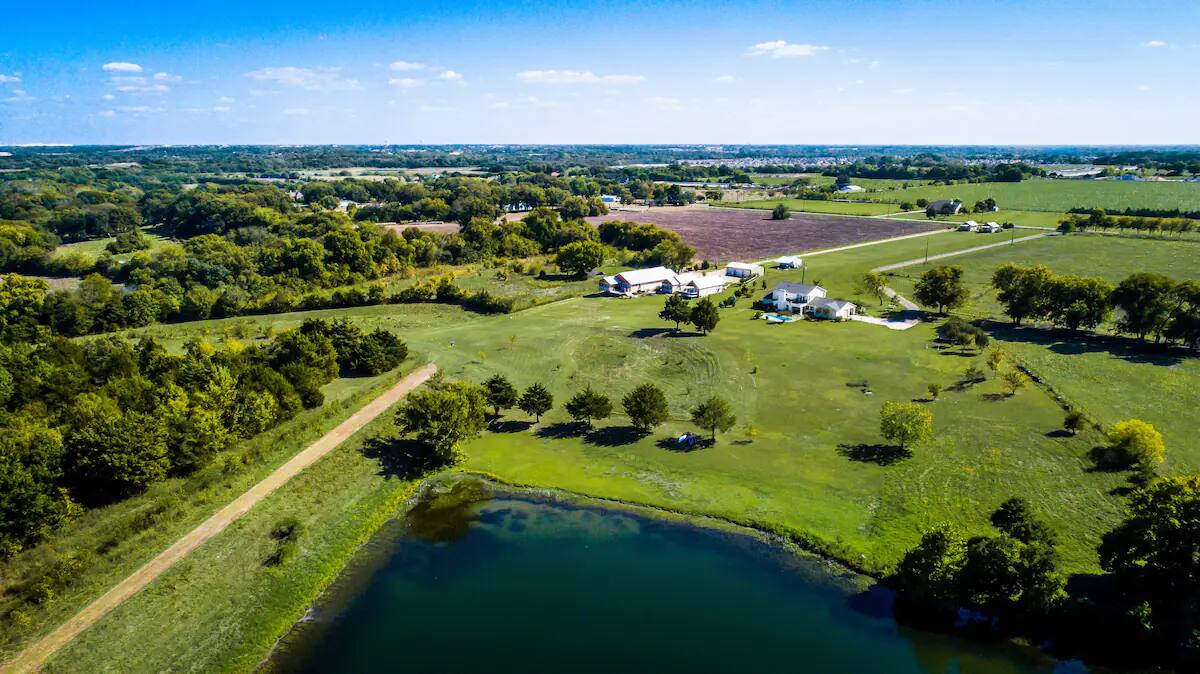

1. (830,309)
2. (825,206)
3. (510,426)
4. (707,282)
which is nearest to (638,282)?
(707,282)

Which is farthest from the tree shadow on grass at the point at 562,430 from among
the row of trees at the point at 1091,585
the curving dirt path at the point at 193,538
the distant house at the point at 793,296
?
the distant house at the point at 793,296

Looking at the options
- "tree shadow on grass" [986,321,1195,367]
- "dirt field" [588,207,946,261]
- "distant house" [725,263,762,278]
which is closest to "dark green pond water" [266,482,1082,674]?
"tree shadow on grass" [986,321,1195,367]

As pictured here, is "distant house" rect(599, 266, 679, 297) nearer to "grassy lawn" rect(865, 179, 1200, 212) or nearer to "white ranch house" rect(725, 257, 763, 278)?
A: "white ranch house" rect(725, 257, 763, 278)

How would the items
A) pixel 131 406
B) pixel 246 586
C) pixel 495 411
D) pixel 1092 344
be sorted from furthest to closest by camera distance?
pixel 1092 344
pixel 495 411
pixel 131 406
pixel 246 586

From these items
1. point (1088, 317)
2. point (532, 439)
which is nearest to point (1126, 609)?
point (532, 439)

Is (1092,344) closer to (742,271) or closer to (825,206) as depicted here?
(742,271)

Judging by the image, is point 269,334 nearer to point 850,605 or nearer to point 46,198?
point 850,605
